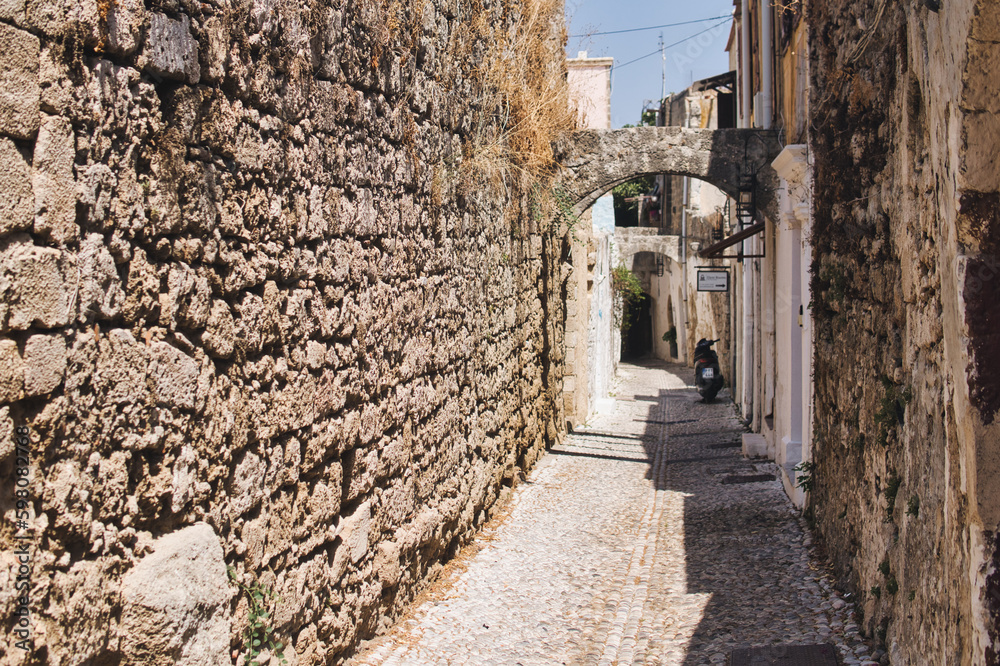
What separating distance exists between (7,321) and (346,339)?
1.97 metres

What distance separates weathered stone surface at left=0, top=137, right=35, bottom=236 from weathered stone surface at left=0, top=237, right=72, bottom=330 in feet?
0.13

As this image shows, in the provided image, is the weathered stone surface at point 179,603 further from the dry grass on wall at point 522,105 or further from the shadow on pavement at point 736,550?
the dry grass on wall at point 522,105

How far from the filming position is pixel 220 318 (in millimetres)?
2768

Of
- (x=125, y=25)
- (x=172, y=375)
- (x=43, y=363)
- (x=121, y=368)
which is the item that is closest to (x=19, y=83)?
(x=125, y=25)

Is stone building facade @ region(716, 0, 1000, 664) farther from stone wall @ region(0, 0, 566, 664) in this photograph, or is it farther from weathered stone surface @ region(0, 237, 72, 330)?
weathered stone surface @ region(0, 237, 72, 330)

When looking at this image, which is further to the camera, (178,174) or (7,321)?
(178,174)

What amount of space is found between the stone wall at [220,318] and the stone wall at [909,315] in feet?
7.17

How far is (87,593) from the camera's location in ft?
6.97

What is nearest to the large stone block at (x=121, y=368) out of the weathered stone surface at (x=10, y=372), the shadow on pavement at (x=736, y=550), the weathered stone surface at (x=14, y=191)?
the weathered stone surface at (x=10, y=372)

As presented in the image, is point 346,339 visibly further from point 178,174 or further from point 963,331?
point 963,331

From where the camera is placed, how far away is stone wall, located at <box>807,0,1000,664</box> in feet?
7.77

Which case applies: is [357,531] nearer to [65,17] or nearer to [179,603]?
[179,603]

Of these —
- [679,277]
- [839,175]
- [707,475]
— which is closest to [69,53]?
[839,175]

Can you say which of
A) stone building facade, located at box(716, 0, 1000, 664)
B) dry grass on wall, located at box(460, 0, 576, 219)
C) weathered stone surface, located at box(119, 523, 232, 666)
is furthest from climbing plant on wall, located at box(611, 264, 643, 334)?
weathered stone surface, located at box(119, 523, 232, 666)
